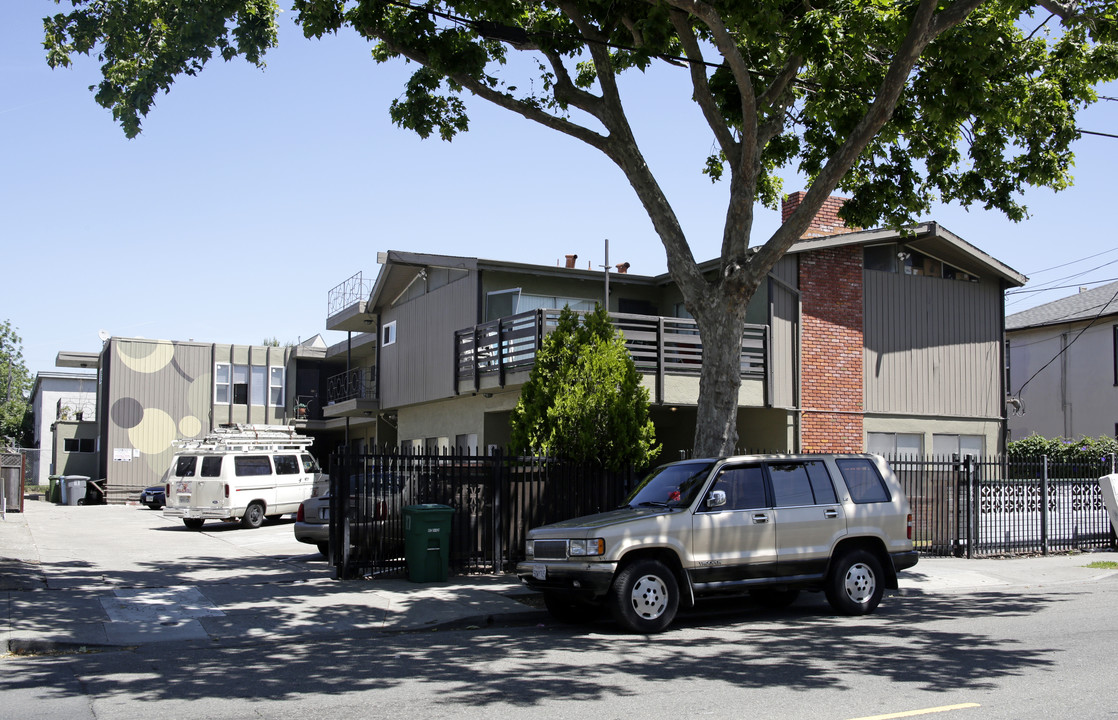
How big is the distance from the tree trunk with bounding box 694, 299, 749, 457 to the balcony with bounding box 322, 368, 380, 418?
57.1 feet

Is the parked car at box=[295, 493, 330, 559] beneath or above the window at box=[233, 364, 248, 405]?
beneath

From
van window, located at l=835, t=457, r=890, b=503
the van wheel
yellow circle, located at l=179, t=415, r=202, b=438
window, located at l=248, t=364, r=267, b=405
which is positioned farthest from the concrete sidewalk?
window, located at l=248, t=364, r=267, b=405

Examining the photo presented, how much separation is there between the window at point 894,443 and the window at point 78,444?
34.8m

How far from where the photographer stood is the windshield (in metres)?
10.9

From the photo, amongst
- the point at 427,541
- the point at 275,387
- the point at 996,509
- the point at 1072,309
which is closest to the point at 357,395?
the point at 275,387

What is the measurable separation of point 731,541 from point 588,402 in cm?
480

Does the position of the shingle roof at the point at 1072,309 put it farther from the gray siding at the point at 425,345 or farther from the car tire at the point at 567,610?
the car tire at the point at 567,610

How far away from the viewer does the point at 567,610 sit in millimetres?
11047

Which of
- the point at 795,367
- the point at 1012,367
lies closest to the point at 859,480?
the point at 795,367

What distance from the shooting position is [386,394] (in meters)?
28.7

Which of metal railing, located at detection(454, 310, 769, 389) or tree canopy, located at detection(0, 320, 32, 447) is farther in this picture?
tree canopy, located at detection(0, 320, 32, 447)

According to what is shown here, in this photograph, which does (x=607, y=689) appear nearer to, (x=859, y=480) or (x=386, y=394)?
(x=859, y=480)

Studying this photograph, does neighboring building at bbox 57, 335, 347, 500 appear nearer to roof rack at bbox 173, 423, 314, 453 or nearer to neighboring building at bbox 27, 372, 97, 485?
roof rack at bbox 173, 423, 314, 453

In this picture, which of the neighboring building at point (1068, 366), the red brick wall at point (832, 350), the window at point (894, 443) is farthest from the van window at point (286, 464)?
the neighboring building at point (1068, 366)
